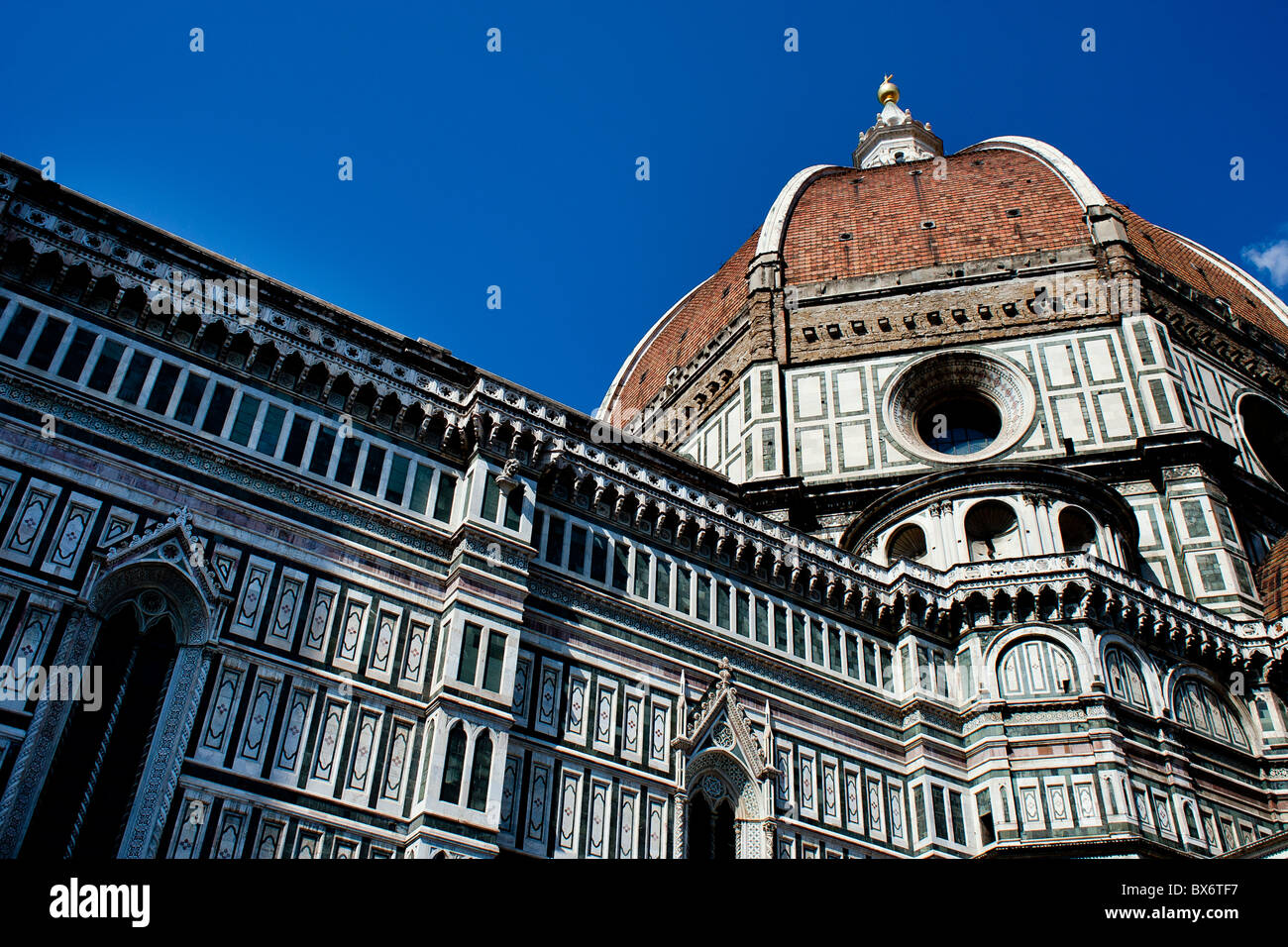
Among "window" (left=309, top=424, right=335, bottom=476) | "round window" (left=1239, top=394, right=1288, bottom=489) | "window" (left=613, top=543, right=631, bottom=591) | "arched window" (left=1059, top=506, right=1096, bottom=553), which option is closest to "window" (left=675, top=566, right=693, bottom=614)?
"window" (left=613, top=543, right=631, bottom=591)

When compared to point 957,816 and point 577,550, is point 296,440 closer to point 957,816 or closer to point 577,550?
point 577,550

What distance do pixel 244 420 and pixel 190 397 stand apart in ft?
2.94

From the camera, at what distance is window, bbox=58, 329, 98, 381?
58.6 ft

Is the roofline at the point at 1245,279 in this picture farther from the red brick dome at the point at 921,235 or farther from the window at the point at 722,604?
the window at the point at 722,604

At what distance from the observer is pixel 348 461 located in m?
20.0

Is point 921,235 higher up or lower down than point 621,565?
higher up

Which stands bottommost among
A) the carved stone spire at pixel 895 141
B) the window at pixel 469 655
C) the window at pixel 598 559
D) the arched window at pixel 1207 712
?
the window at pixel 469 655

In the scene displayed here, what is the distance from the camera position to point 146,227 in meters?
19.8

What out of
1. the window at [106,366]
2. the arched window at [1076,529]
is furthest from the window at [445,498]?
the arched window at [1076,529]

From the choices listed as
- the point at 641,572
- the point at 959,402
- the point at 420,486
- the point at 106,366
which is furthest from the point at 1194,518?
the point at 106,366

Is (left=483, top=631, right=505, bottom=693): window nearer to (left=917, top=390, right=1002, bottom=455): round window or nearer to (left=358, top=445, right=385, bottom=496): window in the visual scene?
(left=358, top=445, right=385, bottom=496): window

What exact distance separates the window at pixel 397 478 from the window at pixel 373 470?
7.2 inches

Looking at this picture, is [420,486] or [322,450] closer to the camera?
[322,450]

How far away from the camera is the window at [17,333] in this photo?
57.6 feet
